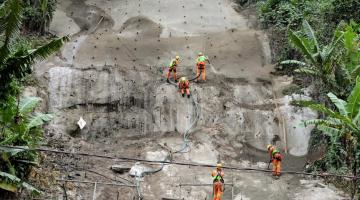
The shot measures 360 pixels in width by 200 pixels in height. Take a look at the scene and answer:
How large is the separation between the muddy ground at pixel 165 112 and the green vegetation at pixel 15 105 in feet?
4.93

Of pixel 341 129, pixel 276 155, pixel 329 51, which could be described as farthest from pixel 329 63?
pixel 276 155

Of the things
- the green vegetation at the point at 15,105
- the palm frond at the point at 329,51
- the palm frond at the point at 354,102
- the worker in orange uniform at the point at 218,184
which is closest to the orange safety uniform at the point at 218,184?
the worker in orange uniform at the point at 218,184

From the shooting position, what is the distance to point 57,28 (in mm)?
26250

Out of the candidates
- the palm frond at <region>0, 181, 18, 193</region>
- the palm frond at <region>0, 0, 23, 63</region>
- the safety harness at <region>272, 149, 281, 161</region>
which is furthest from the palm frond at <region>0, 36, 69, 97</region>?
the safety harness at <region>272, 149, 281, 161</region>

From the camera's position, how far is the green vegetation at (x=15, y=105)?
12508 millimetres

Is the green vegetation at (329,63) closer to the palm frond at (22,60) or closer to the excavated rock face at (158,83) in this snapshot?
the excavated rock face at (158,83)

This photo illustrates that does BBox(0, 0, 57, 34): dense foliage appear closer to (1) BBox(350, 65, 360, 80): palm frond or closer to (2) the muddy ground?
(2) the muddy ground

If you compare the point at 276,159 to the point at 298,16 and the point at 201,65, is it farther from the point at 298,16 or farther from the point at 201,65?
the point at 298,16

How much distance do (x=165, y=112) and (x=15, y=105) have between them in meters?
7.70

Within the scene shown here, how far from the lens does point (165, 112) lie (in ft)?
69.3

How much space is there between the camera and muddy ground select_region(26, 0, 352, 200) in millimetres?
17734

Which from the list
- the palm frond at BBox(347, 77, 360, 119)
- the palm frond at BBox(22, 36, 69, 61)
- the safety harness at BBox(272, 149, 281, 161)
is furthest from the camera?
the safety harness at BBox(272, 149, 281, 161)

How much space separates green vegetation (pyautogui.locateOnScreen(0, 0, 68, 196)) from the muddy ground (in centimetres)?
150

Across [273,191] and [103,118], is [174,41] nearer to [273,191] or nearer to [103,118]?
[103,118]
